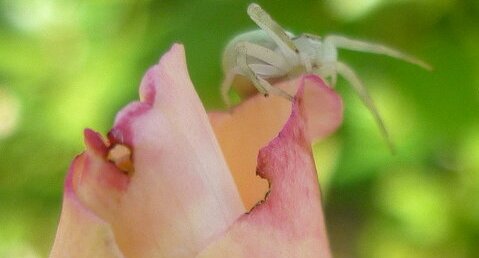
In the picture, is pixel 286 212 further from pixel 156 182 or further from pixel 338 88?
pixel 338 88

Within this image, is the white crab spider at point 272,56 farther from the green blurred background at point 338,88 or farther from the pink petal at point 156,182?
the green blurred background at point 338,88

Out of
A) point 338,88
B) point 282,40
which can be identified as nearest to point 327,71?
point 282,40

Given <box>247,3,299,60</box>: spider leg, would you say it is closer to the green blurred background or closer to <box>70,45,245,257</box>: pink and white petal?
<box>70,45,245,257</box>: pink and white petal

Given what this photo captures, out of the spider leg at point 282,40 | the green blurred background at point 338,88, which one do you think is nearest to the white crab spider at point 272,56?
the spider leg at point 282,40

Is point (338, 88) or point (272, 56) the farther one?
point (338, 88)

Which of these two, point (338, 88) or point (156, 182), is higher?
point (338, 88)

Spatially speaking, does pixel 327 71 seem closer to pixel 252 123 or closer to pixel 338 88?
pixel 252 123

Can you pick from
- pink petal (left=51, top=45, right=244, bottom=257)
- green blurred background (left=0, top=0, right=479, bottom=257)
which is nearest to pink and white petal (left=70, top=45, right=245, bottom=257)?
pink petal (left=51, top=45, right=244, bottom=257)
